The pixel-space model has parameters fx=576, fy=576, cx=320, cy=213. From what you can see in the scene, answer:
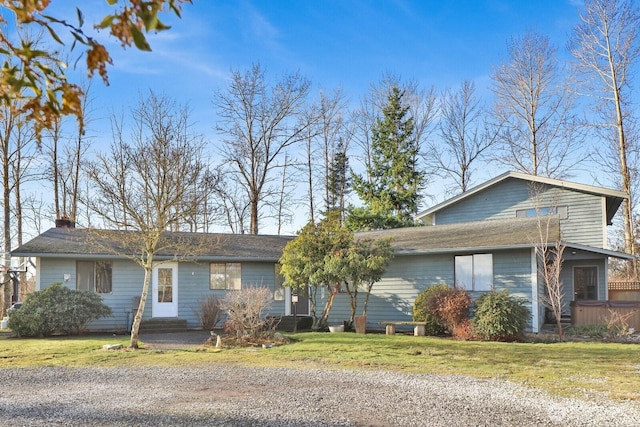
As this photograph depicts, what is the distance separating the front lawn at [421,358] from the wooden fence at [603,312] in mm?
2736

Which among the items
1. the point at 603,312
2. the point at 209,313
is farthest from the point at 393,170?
the point at 603,312

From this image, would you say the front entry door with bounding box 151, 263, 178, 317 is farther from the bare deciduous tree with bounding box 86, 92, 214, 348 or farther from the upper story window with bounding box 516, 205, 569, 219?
the upper story window with bounding box 516, 205, 569, 219

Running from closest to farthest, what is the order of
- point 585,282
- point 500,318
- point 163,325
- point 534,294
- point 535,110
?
1. point 500,318
2. point 534,294
3. point 163,325
4. point 585,282
5. point 535,110

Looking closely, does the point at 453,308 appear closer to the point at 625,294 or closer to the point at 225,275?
the point at 225,275

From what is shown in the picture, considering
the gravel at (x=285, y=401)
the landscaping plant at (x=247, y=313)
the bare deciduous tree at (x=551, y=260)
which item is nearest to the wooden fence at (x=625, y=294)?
the bare deciduous tree at (x=551, y=260)

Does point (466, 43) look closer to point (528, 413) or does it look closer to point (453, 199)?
point (453, 199)

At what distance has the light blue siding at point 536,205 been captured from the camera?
67.6 feet

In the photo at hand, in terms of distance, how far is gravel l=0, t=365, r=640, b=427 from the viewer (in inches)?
246

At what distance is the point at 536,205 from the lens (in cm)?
2078

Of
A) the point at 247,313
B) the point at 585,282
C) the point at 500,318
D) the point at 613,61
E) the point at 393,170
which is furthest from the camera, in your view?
the point at 393,170

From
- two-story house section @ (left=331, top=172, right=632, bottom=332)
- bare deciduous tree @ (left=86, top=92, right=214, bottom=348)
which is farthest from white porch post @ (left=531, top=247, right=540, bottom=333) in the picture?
bare deciduous tree @ (left=86, top=92, right=214, bottom=348)

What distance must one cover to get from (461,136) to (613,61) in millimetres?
9305

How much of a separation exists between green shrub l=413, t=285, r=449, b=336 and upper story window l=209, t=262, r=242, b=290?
20.6 ft

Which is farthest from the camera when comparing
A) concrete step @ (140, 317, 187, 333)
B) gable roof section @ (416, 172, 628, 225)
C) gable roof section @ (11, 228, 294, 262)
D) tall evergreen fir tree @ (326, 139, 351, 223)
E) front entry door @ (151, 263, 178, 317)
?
tall evergreen fir tree @ (326, 139, 351, 223)
